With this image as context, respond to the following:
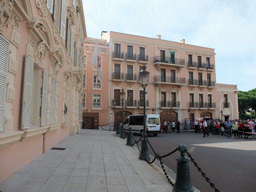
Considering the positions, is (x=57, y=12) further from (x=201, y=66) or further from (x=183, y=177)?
(x=201, y=66)

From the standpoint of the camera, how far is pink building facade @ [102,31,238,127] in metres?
27.3

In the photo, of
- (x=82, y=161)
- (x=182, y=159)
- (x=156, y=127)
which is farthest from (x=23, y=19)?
(x=156, y=127)

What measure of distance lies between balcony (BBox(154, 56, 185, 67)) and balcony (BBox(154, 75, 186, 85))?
2.07 meters

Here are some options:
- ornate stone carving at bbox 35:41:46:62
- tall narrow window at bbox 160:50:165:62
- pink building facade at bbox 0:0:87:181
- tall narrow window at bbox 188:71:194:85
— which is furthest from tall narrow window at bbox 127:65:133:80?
ornate stone carving at bbox 35:41:46:62

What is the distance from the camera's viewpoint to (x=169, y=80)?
2958cm

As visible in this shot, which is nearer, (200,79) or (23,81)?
(23,81)

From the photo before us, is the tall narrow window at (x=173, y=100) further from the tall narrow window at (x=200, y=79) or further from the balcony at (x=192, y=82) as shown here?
the tall narrow window at (x=200, y=79)

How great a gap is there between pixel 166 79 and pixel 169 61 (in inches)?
116

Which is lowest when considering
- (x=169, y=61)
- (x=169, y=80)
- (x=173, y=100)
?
(x=173, y=100)

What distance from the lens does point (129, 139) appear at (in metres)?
9.84

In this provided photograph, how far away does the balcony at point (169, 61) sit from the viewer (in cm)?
2895

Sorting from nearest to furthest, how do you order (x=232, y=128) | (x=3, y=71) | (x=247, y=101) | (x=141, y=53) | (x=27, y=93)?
1. (x=3, y=71)
2. (x=27, y=93)
3. (x=232, y=128)
4. (x=141, y=53)
5. (x=247, y=101)

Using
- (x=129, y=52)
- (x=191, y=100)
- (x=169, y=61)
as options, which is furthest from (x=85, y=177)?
(x=191, y=100)

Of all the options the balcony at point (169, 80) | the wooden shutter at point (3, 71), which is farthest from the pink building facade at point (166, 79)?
the wooden shutter at point (3, 71)
